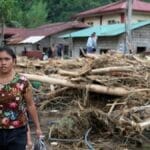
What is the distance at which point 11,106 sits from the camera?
395 centimetres

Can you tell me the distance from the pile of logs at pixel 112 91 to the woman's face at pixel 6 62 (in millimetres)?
3081

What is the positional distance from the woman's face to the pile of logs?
3.08m

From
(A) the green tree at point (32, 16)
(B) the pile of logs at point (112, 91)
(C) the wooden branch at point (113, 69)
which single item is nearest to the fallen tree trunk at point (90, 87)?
(B) the pile of logs at point (112, 91)

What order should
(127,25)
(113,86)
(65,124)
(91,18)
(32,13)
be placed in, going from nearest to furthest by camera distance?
(65,124), (113,86), (127,25), (91,18), (32,13)

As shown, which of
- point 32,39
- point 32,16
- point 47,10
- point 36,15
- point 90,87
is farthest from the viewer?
point 47,10

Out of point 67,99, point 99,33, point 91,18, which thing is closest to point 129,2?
point 99,33

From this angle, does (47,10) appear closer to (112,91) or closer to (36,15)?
(36,15)

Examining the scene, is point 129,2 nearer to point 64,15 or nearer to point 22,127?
point 22,127

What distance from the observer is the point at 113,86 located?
8711mm

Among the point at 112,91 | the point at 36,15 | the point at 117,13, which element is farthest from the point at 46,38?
the point at 112,91

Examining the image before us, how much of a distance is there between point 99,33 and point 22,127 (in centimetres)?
2469

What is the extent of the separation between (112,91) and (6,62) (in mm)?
4853

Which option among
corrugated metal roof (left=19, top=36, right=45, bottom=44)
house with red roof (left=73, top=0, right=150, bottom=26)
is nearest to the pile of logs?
corrugated metal roof (left=19, top=36, right=45, bottom=44)

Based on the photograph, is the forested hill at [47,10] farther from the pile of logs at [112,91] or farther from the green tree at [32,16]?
the pile of logs at [112,91]
